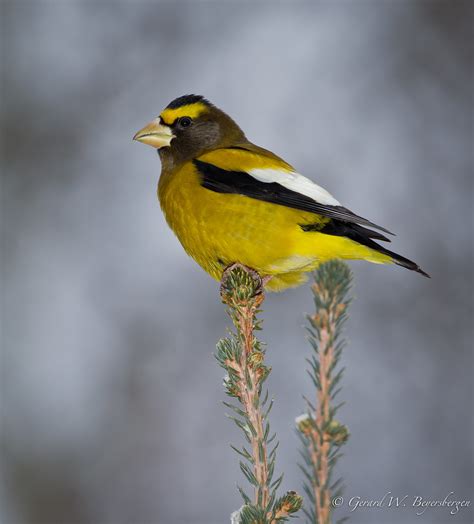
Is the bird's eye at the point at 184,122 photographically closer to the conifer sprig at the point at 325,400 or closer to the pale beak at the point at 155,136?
the pale beak at the point at 155,136

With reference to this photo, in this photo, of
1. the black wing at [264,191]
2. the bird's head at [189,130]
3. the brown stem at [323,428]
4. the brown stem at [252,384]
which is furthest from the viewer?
the bird's head at [189,130]

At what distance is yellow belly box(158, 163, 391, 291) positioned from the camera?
279 cm

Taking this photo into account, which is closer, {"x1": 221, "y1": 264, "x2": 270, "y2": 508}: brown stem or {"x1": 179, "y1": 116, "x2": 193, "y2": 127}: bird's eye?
{"x1": 221, "y1": 264, "x2": 270, "y2": 508}: brown stem

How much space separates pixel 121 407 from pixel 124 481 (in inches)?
20.8

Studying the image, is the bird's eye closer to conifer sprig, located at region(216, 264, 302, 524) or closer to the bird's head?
the bird's head

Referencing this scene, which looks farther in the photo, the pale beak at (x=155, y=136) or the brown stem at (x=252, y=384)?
the pale beak at (x=155, y=136)

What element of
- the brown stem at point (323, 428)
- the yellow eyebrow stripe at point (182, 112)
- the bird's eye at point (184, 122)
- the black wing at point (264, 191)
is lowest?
the brown stem at point (323, 428)

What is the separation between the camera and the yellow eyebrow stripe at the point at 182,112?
3543mm

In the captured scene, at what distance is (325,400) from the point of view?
1449 millimetres

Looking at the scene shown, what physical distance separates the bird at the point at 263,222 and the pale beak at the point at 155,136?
1.33 ft

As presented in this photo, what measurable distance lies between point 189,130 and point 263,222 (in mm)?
922

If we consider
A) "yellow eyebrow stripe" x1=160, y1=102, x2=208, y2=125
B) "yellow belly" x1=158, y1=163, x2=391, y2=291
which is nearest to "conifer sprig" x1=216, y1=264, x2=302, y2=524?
"yellow belly" x1=158, y1=163, x2=391, y2=291

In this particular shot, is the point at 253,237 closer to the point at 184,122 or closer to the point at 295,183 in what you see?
the point at 295,183

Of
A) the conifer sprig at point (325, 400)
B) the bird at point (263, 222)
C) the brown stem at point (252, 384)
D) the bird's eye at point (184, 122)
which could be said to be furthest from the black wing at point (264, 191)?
the conifer sprig at point (325, 400)
